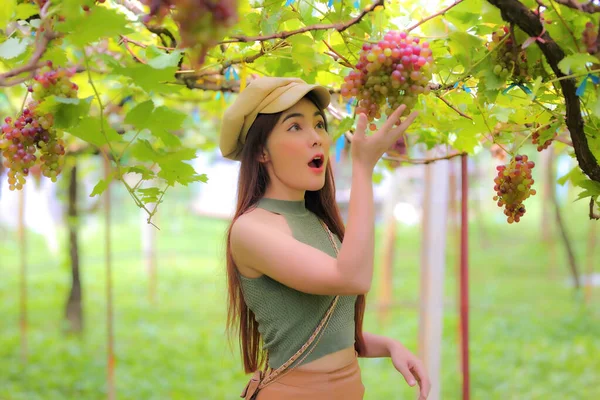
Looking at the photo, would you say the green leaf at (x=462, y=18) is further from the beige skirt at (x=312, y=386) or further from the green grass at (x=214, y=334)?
the green grass at (x=214, y=334)

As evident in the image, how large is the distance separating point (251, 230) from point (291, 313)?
166mm

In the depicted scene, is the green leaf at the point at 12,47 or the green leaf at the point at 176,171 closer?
the green leaf at the point at 12,47

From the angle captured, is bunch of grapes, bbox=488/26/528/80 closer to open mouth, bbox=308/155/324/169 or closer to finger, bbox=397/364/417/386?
open mouth, bbox=308/155/324/169

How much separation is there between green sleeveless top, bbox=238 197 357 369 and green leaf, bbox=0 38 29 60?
48 cm

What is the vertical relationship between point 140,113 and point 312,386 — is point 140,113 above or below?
above

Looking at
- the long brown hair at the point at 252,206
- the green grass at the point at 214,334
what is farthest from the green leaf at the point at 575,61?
the green grass at the point at 214,334

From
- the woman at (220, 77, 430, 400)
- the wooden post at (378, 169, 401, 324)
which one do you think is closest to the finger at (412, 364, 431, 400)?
the woman at (220, 77, 430, 400)

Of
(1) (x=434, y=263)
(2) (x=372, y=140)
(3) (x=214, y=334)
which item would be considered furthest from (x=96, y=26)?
(3) (x=214, y=334)

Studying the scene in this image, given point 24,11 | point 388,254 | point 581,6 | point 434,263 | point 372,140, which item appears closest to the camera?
point 581,6

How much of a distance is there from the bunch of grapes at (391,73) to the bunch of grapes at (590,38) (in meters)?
0.19

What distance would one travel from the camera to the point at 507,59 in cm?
86

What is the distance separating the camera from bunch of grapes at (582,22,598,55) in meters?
0.72

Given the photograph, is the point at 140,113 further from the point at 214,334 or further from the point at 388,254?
the point at 214,334

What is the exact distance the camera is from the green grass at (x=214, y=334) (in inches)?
139
